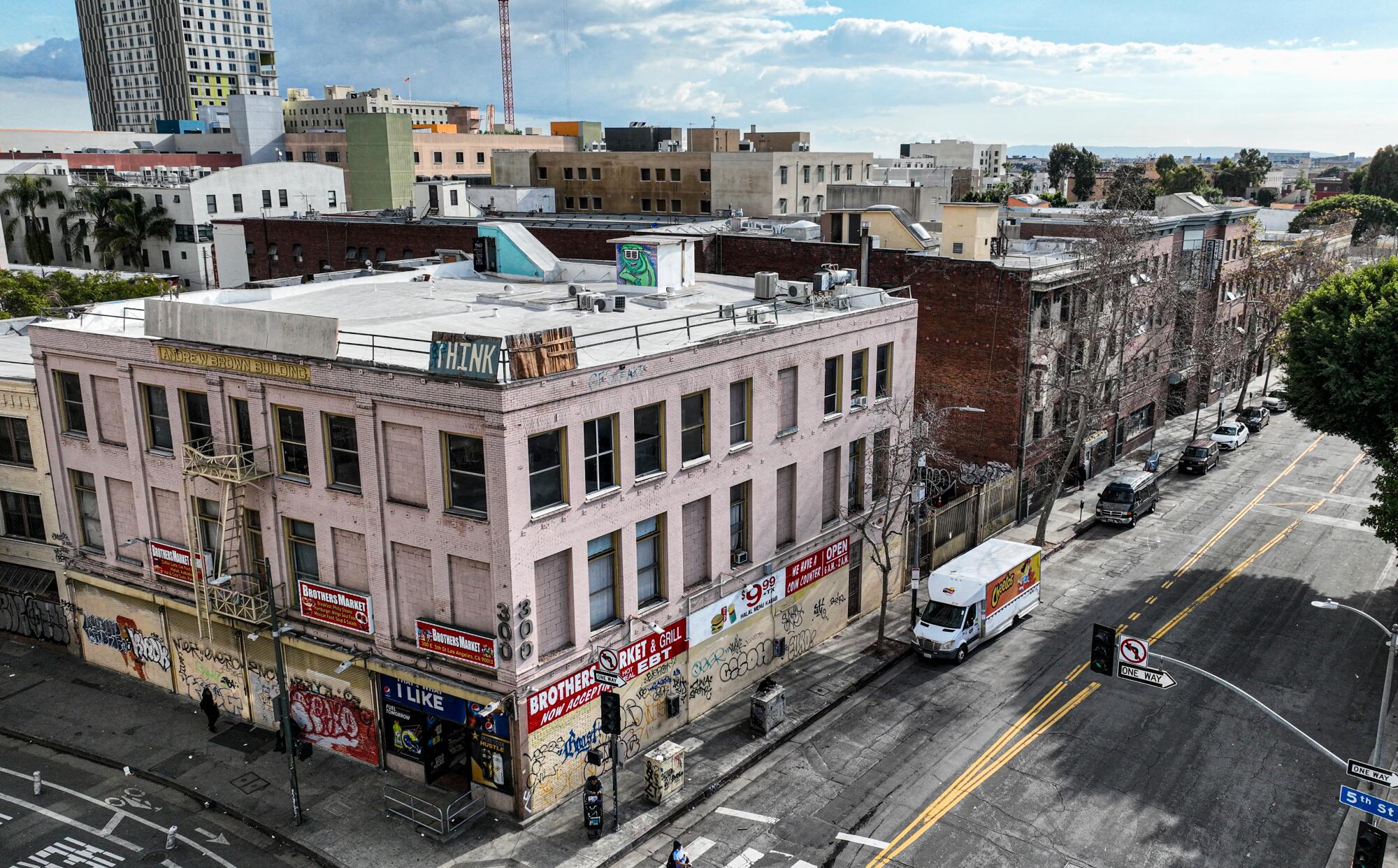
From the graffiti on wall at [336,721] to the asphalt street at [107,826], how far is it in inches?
135

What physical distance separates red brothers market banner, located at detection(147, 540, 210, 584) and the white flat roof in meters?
6.28

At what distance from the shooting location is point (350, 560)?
86.8 feet

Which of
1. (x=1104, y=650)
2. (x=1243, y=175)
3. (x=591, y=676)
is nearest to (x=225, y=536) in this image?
(x=591, y=676)

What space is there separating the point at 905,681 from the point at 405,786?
1578cm

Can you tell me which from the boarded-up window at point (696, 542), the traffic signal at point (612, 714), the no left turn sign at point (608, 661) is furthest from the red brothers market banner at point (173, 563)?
the boarded-up window at point (696, 542)

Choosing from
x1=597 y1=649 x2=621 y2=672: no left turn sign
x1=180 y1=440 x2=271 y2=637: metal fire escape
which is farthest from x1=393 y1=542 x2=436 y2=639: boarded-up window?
x1=180 y1=440 x2=271 y2=637: metal fire escape

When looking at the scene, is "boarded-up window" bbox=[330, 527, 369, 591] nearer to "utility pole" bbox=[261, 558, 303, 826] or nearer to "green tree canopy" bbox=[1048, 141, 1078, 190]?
"utility pole" bbox=[261, 558, 303, 826]

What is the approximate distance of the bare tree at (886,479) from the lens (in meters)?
34.8

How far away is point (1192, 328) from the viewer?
6178cm

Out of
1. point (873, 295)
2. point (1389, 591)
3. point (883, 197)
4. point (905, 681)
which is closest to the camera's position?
point (905, 681)

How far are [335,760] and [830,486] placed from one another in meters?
17.8

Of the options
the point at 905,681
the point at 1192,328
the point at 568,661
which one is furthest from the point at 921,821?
the point at 1192,328

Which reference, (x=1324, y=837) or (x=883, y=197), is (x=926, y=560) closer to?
(x=1324, y=837)

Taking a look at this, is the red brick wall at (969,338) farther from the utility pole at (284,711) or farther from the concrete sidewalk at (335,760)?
the utility pole at (284,711)
